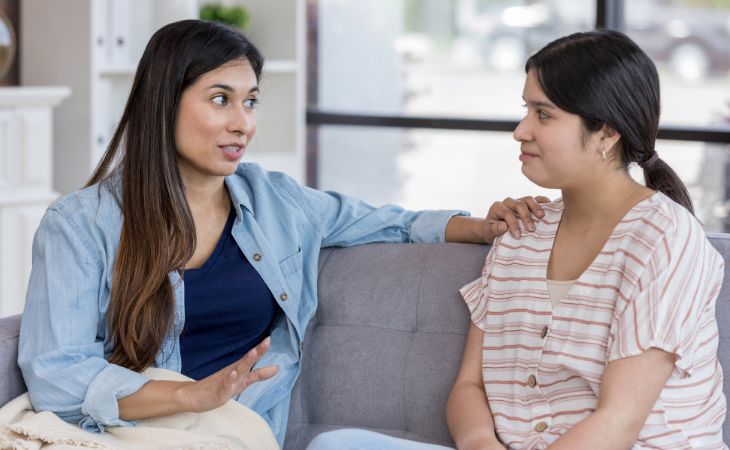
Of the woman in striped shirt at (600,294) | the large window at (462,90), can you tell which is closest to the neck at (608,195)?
the woman in striped shirt at (600,294)

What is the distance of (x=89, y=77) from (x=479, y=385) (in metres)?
2.25

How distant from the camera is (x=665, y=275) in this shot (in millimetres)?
1598

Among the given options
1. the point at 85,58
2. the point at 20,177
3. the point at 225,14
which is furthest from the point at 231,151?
the point at 225,14

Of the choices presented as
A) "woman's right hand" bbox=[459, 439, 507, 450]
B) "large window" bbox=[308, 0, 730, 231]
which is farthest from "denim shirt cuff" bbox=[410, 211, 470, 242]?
"large window" bbox=[308, 0, 730, 231]

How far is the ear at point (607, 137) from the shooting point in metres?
1.71

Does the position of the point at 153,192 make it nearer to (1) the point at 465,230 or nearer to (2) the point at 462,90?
(1) the point at 465,230

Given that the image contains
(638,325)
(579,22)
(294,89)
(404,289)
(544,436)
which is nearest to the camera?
(638,325)

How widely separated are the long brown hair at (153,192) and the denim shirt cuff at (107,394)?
68mm

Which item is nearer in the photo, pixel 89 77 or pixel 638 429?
pixel 638 429

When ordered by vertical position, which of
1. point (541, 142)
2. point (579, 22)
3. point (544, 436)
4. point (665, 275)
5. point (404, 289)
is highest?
point (579, 22)

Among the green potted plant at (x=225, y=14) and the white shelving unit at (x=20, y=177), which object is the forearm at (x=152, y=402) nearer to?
the white shelving unit at (x=20, y=177)

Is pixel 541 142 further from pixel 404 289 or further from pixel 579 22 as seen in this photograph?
pixel 579 22

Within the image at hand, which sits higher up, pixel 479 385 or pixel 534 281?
pixel 534 281

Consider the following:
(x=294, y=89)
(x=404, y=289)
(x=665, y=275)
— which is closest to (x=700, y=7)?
(x=294, y=89)
